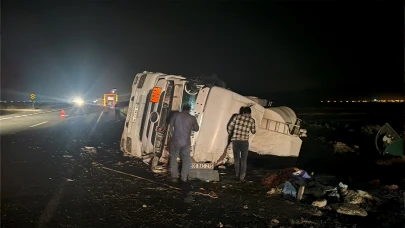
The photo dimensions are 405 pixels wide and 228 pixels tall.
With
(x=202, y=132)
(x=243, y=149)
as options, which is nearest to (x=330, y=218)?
(x=243, y=149)

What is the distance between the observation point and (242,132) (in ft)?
22.3

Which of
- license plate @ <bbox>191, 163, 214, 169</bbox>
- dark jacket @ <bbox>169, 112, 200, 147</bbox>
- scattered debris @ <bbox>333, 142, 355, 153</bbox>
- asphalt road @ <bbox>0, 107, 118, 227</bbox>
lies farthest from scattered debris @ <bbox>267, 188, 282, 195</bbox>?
scattered debris @ <bbox>333, 142, 355, 153</bbox>

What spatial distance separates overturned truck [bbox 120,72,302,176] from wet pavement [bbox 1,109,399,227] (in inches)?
19.9

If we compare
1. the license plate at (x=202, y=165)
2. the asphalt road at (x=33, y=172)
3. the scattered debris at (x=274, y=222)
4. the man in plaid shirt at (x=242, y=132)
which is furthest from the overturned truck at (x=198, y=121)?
the scattered debris at (x=274, y=222)

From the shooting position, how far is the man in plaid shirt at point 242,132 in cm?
679

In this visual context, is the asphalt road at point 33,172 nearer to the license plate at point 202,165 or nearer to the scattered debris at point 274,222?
the license plate at point 202,165

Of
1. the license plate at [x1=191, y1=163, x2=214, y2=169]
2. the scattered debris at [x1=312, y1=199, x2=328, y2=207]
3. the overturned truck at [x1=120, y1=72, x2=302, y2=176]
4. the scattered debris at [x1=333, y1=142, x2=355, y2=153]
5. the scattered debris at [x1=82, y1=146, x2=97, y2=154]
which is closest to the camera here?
the scattered debris at [x1=312, y1=199, x2=328, y2=207]

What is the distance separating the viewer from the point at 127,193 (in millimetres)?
5605

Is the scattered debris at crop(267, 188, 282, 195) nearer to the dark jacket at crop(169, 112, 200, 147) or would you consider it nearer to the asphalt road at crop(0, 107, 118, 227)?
the dark jacket at crop(169, 112, 200, 147)

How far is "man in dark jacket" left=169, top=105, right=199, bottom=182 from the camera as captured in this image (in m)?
6.48

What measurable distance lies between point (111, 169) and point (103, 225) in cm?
306

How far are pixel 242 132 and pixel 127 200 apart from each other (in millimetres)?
2796

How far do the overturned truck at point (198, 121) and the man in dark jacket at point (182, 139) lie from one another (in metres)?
0.46

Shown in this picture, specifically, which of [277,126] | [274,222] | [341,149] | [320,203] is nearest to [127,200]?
[274,222]
